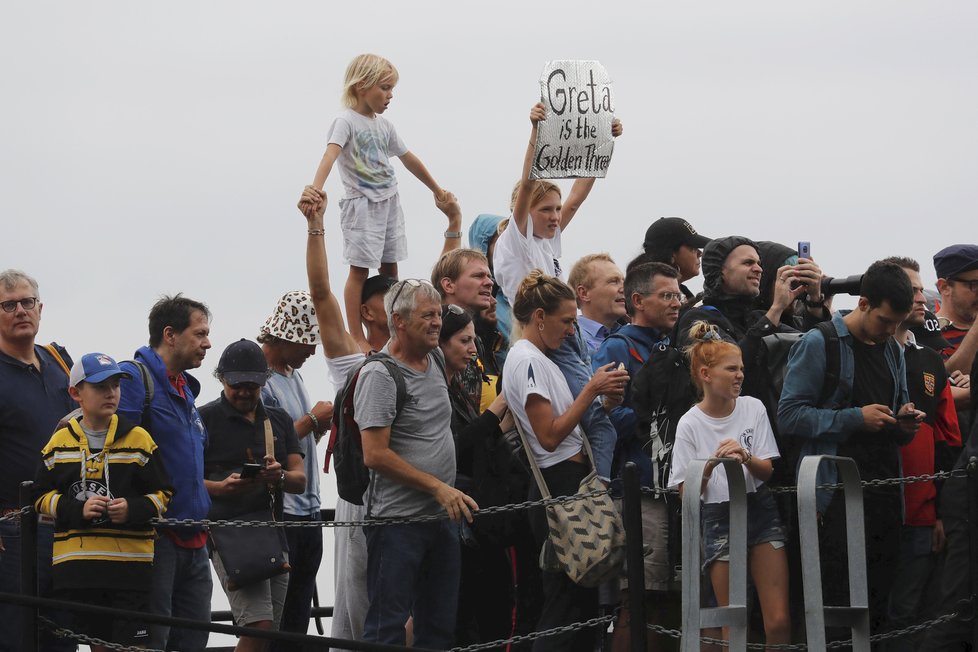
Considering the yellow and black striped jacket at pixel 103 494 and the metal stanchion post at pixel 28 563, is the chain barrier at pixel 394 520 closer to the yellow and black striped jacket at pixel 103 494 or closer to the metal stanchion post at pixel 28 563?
the yellow and black striped jacket at pixel 103 494

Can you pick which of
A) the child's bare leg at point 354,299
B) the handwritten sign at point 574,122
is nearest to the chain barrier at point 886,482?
the handwritten sign at point 574,122

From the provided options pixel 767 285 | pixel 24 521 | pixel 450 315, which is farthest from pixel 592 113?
pixel 24 521

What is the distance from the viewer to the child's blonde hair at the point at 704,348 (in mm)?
6867

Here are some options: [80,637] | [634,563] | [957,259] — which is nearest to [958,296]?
[957,259]

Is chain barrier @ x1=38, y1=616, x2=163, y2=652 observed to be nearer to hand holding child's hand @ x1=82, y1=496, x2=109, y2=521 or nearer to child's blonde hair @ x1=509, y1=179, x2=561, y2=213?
hand holding child's hand @ x1=82, y1=496, x2=109, y2=521

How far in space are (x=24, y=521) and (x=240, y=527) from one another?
1143 mm

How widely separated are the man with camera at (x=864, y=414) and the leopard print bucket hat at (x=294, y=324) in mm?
2593

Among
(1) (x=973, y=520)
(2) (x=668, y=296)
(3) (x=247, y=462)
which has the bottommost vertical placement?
(1) (x=973, y=520)

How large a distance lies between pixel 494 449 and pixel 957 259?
3067mm

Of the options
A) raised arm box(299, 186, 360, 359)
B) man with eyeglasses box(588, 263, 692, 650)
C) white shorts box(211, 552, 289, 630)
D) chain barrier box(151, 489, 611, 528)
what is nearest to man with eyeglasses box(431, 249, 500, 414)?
raised arm box(299, 186, 360, 359)

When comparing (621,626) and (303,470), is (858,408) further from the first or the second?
(303,470)

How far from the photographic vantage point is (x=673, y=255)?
339 inches

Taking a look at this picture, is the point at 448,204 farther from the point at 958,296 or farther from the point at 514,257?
the point at 958,296

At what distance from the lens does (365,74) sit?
9.72 m
